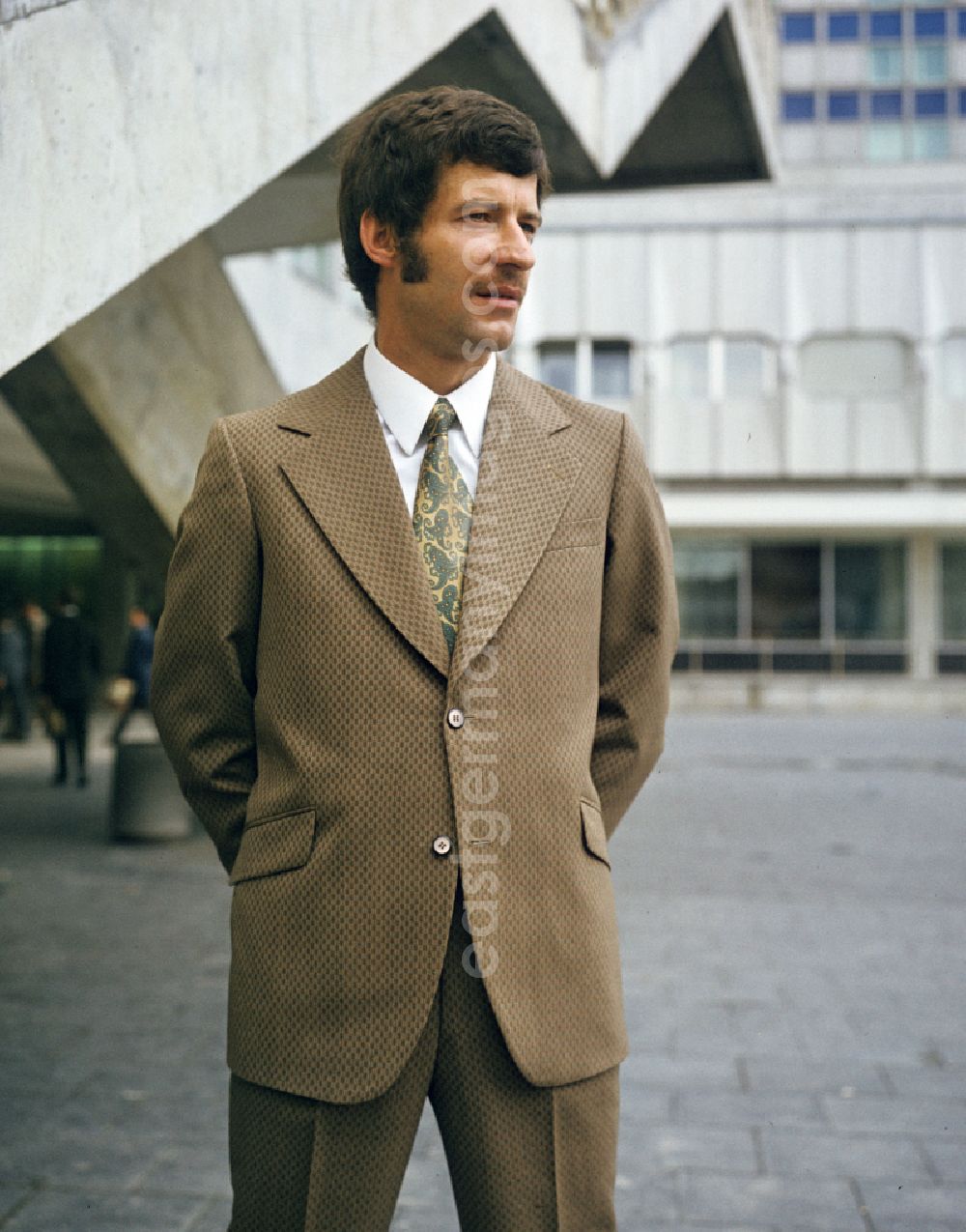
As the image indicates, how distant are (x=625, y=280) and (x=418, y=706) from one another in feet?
91.7

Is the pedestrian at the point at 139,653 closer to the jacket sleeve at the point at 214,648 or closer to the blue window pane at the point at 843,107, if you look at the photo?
the jacket sleeve at the point at 214,648

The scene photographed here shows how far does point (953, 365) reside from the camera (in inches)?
1122

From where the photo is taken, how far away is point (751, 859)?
942 centimetres

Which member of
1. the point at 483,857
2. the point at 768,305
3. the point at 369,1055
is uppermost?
the point at 768,305

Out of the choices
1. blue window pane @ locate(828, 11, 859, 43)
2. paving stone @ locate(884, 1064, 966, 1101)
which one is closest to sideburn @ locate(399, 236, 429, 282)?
paving stone @ locate(884, 1064, 966, 1101)

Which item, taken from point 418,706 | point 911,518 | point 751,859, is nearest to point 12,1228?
point 418,706

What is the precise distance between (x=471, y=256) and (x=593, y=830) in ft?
2.77

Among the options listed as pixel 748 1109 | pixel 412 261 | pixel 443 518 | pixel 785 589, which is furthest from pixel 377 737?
pixel 785 589

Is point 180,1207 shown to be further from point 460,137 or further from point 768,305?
point 768,305

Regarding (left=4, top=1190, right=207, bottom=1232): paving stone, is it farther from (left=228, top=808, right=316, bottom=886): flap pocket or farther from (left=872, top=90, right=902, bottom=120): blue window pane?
(left=872, top=90, right=902, bottom=120): blue window pane

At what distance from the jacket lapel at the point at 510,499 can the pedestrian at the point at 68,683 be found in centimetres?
1189

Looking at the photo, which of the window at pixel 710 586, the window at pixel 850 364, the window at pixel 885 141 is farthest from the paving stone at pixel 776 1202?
the window at pixel 885 141

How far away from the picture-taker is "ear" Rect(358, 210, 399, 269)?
6.90ft

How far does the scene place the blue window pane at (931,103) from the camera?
3467 cm
